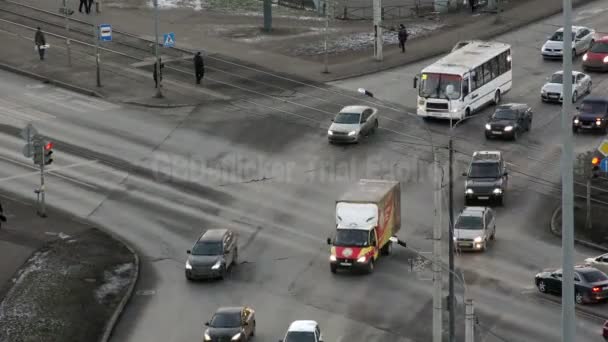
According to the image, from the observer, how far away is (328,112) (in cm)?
6944

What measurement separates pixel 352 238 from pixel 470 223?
216 inches

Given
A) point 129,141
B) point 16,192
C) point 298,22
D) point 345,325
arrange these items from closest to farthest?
point 345,325 → point 16,192 → point 129,141 → point 298,22

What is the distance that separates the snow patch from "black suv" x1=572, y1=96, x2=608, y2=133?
27.3 m

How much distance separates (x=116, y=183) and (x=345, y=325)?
1998 cm

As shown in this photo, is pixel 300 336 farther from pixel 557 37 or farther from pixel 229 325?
pixel 557 37

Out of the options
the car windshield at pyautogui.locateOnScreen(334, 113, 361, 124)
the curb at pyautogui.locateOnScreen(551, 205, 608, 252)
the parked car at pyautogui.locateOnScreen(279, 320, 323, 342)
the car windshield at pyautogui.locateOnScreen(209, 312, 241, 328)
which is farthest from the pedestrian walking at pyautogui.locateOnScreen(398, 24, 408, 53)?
the parked car at pyautogui.locateOnScreen(279, 320, 323, 342)

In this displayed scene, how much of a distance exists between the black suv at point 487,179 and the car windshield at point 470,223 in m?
4.87

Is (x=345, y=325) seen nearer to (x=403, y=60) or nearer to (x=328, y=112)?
(x=328, y=112)

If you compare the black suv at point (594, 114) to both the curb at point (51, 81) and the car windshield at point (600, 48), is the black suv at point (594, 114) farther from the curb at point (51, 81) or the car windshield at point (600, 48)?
the curb at point (51, 81)

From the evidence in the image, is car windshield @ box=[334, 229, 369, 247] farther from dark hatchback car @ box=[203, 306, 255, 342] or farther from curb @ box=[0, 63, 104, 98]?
curb @ box=[0, 63, 104, 98]

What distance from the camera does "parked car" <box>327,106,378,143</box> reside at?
63906 millimetres

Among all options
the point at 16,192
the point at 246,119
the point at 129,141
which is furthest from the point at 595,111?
the point at 16,192

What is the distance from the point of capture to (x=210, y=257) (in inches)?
1925

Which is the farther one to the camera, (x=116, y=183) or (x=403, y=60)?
(x=403, y=60)
